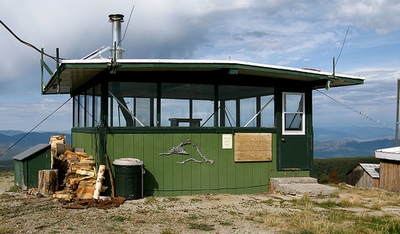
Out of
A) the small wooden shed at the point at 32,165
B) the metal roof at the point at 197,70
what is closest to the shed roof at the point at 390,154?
the metal roof at the point at 197,70

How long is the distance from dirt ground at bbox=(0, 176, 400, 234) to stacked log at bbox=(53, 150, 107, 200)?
0.43m

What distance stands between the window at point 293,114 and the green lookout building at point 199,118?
3 cm

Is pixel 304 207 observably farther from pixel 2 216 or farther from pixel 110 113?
pixel 2 216

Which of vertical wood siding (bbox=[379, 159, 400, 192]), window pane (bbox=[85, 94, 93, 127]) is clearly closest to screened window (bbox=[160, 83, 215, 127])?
window pane (bbox=[85, 94, 93, 127])

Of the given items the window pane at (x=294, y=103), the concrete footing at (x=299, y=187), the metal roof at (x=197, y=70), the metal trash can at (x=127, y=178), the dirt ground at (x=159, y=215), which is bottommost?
the dirt ground at (x=159, y=215)

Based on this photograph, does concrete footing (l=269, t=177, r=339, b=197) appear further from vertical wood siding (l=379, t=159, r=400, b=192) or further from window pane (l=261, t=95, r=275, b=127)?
vertical wood siding (l=379, t=159, r=400, b=192)

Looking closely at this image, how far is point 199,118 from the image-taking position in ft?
40.1

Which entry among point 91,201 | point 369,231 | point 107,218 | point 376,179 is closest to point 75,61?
point 91,201

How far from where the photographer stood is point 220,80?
12180 millimetres

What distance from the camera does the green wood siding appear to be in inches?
444

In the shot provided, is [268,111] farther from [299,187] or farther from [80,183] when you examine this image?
[80,183]

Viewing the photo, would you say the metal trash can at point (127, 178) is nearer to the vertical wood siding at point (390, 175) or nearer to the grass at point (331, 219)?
the grass at point (331, 219)

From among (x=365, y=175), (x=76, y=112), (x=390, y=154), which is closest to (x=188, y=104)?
(x=76, y=112)

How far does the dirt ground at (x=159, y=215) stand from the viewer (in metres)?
7.60
